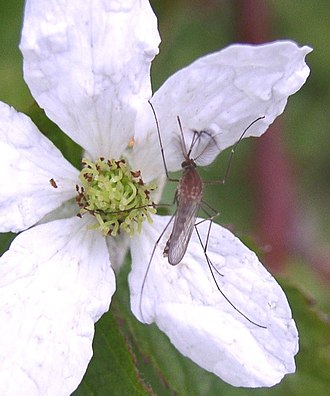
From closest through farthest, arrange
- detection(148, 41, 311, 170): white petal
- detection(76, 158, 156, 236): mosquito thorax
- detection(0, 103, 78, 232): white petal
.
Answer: detection(148, 41, 311, 170): white petal, detection(0, 103, 78, 232): white petal, detection(76, 158, 156, 236): mosquito thorax

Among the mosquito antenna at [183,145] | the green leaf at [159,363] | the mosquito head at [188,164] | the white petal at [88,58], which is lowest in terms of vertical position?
the green leaf at [159,363]

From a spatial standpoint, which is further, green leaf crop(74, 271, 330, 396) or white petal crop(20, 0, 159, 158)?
green leaf crop(74, 271, 330, 396)

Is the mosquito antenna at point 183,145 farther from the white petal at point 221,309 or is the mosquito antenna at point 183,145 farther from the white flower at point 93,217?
the white petal at point 221,309

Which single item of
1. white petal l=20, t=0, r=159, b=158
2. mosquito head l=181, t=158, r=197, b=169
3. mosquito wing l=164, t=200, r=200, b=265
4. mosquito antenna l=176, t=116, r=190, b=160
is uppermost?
white petal l=20, t=0, r=159, b=158

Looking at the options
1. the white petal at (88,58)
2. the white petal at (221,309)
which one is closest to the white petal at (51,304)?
the white petal at (221,309)

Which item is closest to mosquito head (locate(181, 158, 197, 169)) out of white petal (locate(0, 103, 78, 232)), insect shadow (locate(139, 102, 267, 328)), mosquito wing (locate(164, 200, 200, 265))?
insect shadow (locate(139, 102, 267, 328))

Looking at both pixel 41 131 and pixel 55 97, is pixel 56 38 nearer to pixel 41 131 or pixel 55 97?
pixel 55 97

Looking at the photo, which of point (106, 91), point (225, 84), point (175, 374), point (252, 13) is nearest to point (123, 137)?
point (106, 91)

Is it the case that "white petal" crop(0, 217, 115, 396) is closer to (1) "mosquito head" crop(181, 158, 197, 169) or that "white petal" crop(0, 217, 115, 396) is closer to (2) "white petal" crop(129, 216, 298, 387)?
(2) "white petal" crop(129, 216, 298, 387)
